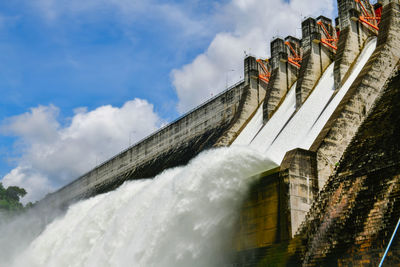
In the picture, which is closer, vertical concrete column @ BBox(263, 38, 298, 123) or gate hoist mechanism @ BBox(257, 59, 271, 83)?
vertical concrete column @ BBox(263, 38, 298, 123)

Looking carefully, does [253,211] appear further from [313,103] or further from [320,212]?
[313,103]

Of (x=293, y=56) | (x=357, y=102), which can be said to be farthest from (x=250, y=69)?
(x=357, y=102)

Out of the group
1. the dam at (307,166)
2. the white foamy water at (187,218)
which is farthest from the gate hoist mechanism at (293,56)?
the white foamy water at (187,218)

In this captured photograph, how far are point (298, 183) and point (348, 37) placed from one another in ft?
30.7

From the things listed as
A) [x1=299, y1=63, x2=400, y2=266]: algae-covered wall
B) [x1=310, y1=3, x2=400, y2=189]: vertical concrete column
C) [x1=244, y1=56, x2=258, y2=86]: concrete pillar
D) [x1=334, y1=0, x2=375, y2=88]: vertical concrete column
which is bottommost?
[x1=299, y1=63, x2=400, y2=266]: algae-covered wall

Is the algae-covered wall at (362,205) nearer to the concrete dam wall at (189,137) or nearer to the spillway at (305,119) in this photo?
the spillway at (305,119)

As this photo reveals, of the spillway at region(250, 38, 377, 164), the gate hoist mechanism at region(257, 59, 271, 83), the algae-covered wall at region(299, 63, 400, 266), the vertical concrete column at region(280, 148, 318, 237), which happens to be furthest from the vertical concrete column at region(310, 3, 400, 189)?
the gate hoist mechanism at region(257, 59, 271, 83)

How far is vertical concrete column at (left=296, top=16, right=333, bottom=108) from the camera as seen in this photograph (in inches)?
800

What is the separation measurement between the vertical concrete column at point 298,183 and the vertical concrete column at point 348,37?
672 cm

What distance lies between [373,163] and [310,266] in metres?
2.84

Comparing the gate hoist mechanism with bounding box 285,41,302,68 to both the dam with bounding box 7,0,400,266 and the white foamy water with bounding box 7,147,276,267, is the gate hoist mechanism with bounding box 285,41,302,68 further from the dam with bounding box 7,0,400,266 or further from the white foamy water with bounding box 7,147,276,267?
the white foamy water with bounding box 7,147,276,267

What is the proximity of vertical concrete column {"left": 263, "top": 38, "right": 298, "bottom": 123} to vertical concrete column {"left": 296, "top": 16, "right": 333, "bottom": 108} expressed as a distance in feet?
5.09

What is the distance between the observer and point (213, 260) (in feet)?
45.1

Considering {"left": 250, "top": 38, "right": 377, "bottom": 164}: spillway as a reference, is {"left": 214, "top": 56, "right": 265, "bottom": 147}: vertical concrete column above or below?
above
